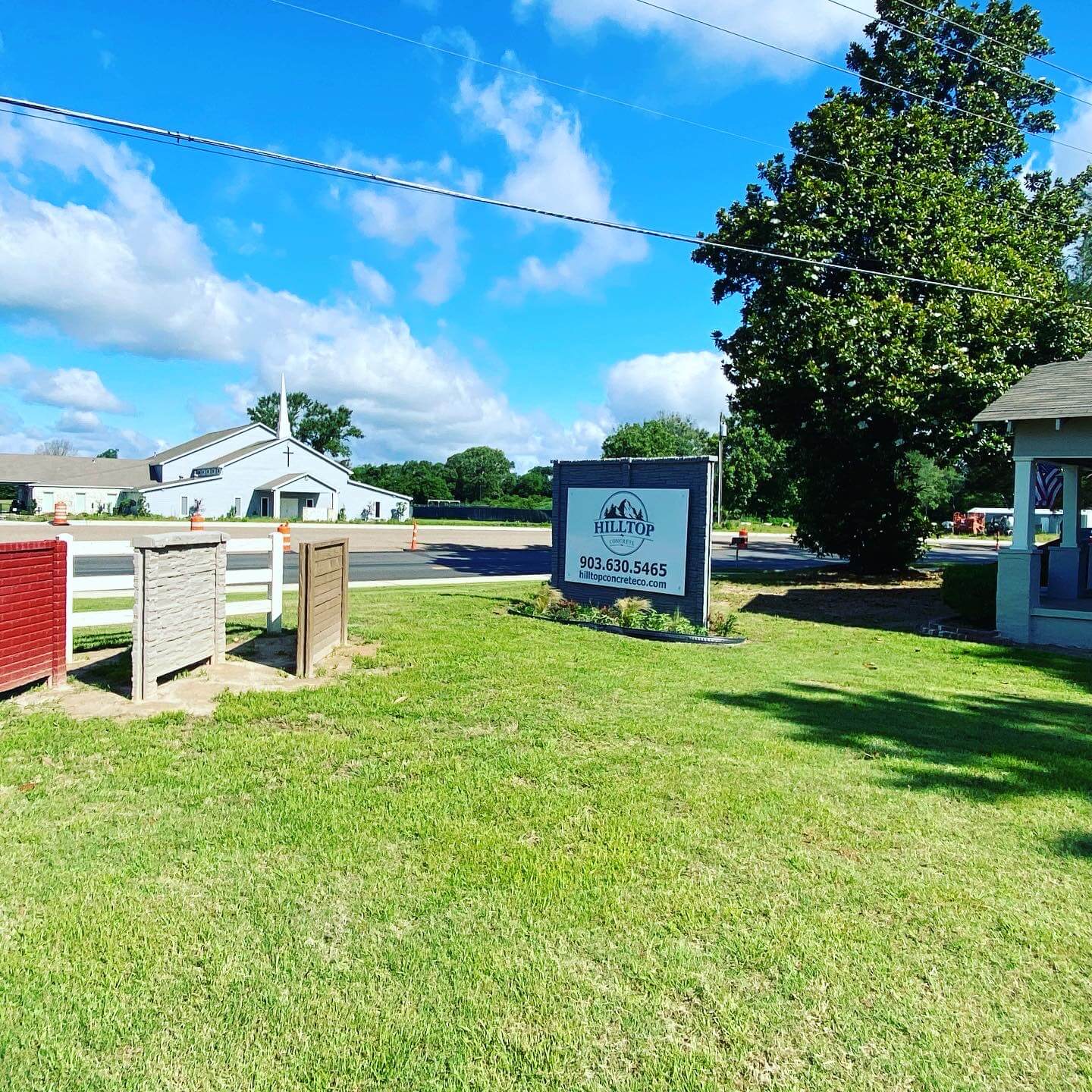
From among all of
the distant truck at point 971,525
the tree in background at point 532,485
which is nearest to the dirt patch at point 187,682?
the distant truck at point 971,525

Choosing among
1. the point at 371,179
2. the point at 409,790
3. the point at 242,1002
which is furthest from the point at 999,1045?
the point at 371,179

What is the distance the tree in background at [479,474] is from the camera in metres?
98.2

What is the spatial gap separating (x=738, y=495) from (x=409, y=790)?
196ft

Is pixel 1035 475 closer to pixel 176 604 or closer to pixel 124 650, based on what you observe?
pixel 176 604

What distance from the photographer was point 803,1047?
2.46 m

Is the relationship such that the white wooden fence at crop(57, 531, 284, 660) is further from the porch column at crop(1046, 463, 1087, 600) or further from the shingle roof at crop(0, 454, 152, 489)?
the shingle roof at crop(0, 454, 152, 489)

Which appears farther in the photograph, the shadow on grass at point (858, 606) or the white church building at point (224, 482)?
the white church building at point (224, 482)

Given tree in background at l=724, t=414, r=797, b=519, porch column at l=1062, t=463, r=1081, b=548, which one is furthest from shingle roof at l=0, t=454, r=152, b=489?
porch column at l=1062, t=463, r=1081, b=548

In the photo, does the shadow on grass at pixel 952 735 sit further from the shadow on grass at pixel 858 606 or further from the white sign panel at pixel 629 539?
the shadow on grass at pixel 858 606

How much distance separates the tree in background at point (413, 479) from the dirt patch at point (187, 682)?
76095 millimetres

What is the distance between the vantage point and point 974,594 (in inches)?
477

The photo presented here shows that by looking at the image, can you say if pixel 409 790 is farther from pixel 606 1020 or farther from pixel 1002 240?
pixel 1002 240

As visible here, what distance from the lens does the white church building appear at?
49531 mm

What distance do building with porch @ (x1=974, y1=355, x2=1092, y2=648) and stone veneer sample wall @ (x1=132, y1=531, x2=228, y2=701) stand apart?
10.3 metres
